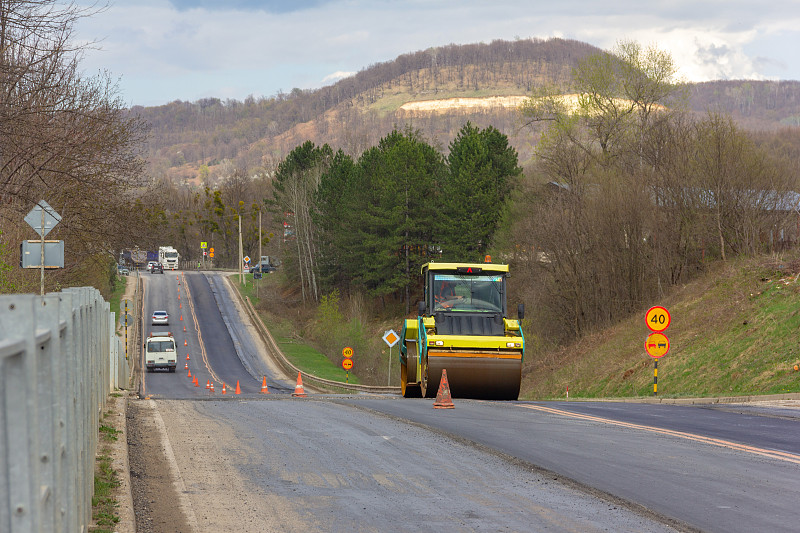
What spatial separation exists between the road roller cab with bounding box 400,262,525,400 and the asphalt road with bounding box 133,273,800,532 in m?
2.85

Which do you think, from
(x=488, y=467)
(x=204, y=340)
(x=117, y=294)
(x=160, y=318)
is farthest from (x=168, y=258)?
(x=488, y=467)

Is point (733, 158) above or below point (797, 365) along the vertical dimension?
above

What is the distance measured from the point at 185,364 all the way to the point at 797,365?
48089mm

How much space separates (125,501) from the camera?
8531mm

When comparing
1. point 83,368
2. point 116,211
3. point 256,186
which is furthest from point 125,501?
point 256,186

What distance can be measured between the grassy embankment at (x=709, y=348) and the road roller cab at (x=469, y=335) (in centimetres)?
745

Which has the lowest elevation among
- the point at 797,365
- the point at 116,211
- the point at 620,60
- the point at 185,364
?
the point at 185,364

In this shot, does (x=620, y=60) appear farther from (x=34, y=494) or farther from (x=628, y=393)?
(x=34, y=494)

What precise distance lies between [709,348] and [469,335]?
14525 millimetres

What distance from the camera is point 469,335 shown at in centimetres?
2239

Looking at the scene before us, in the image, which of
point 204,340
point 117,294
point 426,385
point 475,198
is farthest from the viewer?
point 117,294

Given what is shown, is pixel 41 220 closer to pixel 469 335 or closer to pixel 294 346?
pixel 469 335

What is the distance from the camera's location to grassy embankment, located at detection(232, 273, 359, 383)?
203ft

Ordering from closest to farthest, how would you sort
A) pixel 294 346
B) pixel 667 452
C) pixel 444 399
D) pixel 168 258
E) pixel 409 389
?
pixel 667 452, pixel 444 399, pixel 409 389, pixel 294 346, pixel 168 258
